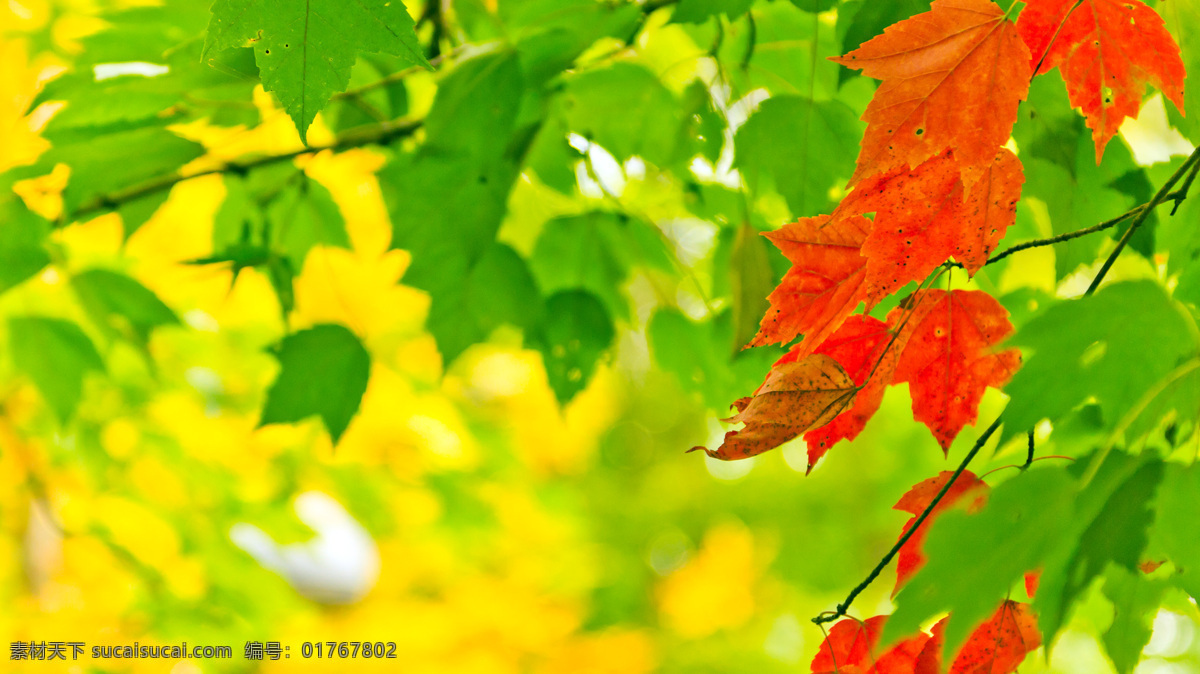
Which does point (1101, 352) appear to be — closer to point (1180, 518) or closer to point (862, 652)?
point (1180, 518)

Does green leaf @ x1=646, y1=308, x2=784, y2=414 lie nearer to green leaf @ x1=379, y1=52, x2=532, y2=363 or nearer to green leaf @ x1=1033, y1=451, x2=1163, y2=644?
green leaf @ x1=379, y1=52, x2=532, y2=363

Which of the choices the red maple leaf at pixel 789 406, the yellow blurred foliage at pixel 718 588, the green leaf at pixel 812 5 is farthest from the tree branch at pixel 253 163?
the yellow blurred foliage at pixel 718 588

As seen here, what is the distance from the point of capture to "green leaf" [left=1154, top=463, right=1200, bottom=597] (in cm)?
37

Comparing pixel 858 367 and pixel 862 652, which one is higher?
pixel 858 367

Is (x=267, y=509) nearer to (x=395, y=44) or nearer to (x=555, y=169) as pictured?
(x=555, y=169)

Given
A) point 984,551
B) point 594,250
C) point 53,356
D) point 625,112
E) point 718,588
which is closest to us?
point 984,551

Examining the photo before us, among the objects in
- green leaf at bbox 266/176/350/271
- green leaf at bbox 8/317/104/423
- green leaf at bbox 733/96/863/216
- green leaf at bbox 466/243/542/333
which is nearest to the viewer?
green leaf at bbox 733/96/863/216

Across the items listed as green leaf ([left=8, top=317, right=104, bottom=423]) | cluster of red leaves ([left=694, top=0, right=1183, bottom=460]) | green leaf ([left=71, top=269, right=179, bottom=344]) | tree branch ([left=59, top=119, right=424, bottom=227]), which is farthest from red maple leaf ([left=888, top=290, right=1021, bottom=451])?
green leaf ([left=8, top=317, right=104, bottom=423])

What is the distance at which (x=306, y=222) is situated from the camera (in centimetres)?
85

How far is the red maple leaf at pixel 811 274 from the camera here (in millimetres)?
444

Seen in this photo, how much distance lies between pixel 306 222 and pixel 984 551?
2.43 feet

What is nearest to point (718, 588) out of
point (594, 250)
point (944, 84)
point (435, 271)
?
point (594, 250)

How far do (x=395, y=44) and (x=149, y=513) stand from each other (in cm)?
150

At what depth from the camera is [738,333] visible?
0.59m
